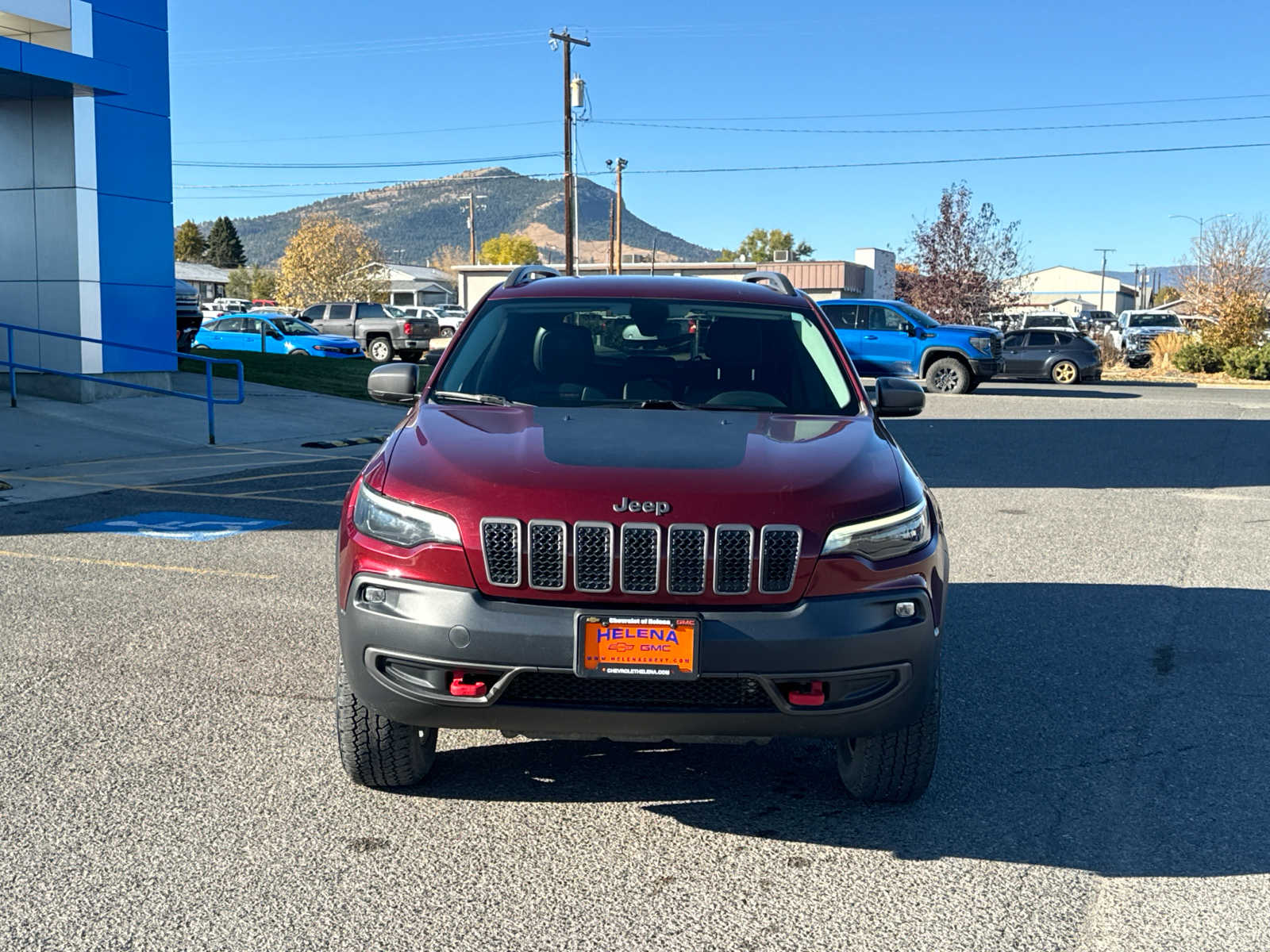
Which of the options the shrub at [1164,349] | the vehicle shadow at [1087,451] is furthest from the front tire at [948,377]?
the shrub at [1164,349]

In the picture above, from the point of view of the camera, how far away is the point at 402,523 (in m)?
3.78

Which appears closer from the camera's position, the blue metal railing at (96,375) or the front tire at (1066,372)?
the blue metal railing at (96,375)

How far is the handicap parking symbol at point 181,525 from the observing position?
8.98 meters

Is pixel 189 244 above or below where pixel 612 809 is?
above

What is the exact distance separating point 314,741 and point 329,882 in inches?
49.0

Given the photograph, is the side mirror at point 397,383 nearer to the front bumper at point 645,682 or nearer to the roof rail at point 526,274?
the roof rail at point 526,274

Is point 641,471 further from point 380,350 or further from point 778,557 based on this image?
point 380,350

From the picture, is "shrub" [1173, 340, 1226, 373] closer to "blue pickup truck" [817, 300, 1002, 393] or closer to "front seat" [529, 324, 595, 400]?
"blue pickup truck" [817, 300, 1002, 393]

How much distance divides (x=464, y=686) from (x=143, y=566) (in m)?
4.92

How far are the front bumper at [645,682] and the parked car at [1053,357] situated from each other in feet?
95.6

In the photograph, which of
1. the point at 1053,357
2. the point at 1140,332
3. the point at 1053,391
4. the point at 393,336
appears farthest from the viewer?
the point at 1140,332

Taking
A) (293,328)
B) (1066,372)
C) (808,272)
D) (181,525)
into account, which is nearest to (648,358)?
(181,525)

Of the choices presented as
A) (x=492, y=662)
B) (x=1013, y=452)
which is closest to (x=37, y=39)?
(x=1013, y=452)

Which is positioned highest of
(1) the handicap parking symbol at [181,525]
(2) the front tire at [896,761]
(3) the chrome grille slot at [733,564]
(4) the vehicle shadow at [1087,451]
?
(3) the chrome grille slot at [733,564]
